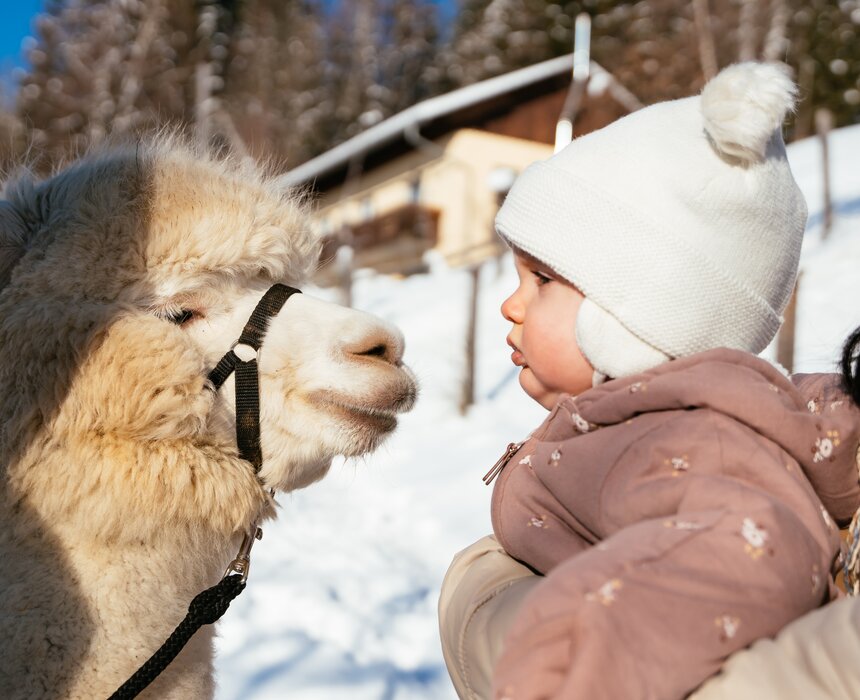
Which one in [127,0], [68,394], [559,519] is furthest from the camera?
[127,0]

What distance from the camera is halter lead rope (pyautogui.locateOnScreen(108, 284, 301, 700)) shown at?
4.65 feet

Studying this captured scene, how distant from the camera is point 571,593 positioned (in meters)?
0.87

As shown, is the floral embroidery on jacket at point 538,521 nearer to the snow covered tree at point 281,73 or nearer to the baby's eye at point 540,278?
the baby's eye at point 540,278

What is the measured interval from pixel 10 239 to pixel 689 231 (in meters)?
1.25

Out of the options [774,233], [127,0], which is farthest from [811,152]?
[127,0]

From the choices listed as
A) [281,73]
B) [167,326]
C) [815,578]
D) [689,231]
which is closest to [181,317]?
[167,326]

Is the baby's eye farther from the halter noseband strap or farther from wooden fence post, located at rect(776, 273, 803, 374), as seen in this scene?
wooden fence post, located at rect(776, 273, 803, 374)

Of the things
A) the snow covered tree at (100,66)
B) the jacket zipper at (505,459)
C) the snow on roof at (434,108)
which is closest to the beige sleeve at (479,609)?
the jacket zipper at (505,459)

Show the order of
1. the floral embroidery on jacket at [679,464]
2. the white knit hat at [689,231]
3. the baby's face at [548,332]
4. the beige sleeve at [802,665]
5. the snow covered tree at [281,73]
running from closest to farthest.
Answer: the beige sleeve at [802,665] → the floral embroidery on jacket at [679,464] → the white knit hat at [689,231] → the baby's face at [548,332] → the snow covered tree at [281,73]

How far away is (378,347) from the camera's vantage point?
5.57ft

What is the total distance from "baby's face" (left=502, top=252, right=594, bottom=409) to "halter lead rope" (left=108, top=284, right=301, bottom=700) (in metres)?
0.51

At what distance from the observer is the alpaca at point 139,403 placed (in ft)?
4.69

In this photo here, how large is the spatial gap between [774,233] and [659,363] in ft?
0.93

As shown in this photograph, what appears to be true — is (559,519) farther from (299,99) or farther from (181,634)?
(299,99)
